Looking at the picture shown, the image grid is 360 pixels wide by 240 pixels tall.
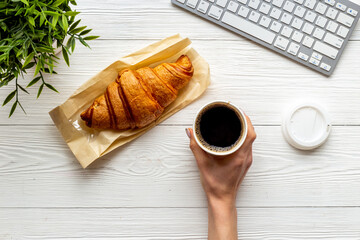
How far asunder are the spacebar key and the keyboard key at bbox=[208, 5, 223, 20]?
0.01 meters

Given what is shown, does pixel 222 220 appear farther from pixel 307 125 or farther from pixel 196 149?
pixel 307 125

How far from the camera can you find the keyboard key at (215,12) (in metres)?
0.86

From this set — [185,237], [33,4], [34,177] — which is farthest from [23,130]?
[185,237]

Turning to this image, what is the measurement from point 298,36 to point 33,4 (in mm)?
634

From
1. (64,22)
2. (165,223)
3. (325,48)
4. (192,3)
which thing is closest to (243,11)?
(192,3)

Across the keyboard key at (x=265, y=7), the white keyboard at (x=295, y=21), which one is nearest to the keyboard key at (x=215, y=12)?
the white keyboard at (x=295, y=21)

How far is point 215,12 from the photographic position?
33.9 inches

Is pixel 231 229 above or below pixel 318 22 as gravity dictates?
below

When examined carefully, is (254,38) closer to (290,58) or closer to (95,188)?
(290,58)

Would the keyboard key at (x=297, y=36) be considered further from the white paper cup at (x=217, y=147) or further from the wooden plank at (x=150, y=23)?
the white paper cup at (x=217, y=147)

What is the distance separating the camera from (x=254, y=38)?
0.87 meters

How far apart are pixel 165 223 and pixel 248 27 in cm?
57

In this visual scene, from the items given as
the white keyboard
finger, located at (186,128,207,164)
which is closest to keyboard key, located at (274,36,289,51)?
the white keyboard

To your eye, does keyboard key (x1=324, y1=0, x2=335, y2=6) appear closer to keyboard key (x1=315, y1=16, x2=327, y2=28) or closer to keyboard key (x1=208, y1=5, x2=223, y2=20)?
keyboard key (x1=315, y1=16, x2=327, y2=28)
